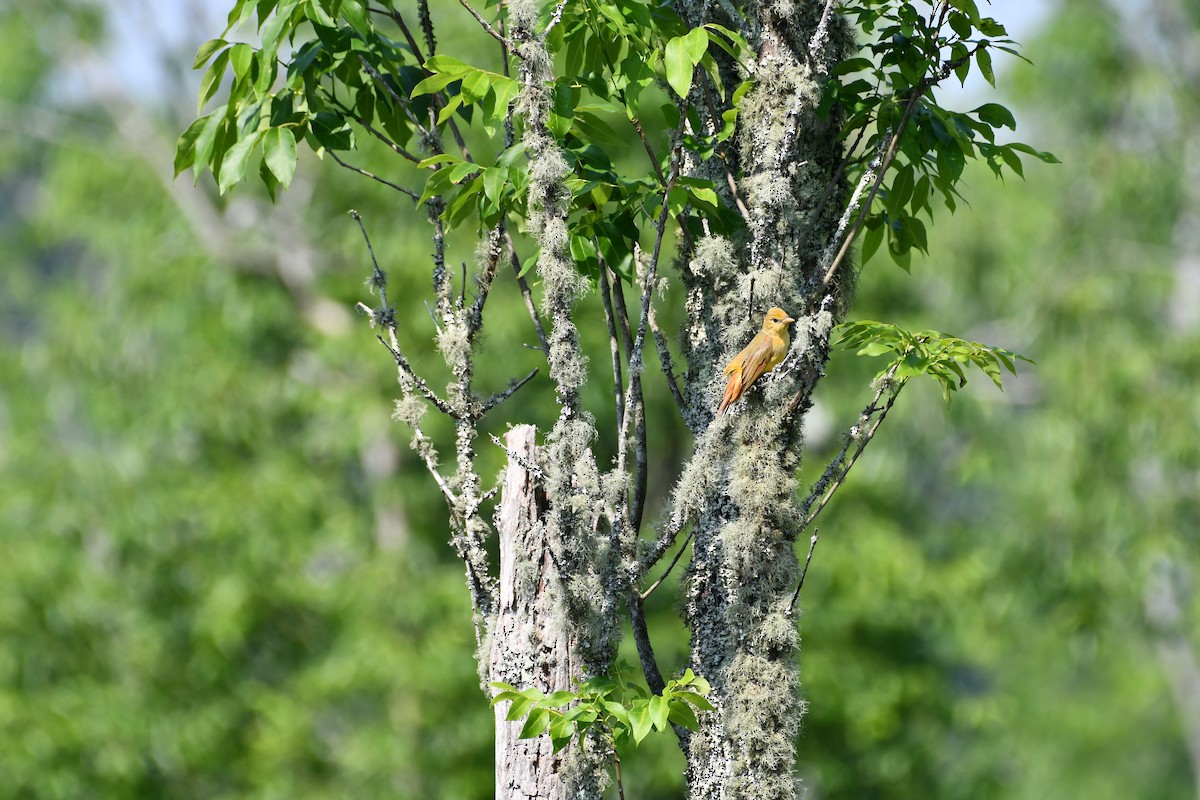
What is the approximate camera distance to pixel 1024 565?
38.3 feet

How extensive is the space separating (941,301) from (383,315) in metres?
11.5

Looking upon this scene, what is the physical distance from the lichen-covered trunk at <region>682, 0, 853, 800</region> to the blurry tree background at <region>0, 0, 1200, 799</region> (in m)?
6.54

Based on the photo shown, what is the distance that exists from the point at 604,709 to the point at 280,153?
1.28 meters

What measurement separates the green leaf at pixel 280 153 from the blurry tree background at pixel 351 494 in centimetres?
636

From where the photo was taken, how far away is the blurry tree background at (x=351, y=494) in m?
9.59

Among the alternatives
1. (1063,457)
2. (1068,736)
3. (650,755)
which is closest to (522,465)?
(650,755)

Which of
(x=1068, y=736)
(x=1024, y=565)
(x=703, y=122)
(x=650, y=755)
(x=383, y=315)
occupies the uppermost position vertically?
(x=1068, y=736)

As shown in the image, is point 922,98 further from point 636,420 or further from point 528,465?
point 528,465

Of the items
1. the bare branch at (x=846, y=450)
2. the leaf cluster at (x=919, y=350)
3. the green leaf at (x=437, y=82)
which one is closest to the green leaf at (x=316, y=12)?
the green leaf at (x=437, y=82)

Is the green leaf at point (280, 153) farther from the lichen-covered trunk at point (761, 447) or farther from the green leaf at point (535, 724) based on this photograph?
the green leaf at point (535, 724)

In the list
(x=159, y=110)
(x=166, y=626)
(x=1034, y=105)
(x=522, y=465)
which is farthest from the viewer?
(x=1034, y=105)

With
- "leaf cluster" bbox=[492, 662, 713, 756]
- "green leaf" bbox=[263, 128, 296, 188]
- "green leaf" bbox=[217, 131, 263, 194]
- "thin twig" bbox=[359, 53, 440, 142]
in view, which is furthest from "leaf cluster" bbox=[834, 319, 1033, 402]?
"green leaf" bbox=[217, 131, 263, 194]

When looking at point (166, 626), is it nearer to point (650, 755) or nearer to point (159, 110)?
point (650, 755)

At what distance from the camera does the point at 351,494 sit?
1132 cm
